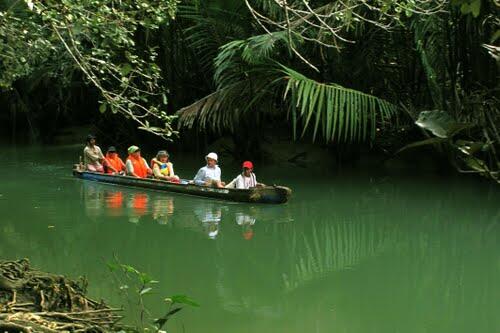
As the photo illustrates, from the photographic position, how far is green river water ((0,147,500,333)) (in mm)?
5453

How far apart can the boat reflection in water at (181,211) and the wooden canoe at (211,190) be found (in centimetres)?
11

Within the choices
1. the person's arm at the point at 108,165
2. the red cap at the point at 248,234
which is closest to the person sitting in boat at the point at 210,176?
the red cap at the point at 248,234

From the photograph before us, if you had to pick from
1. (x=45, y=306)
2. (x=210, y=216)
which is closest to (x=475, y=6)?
(x=45, y=306)

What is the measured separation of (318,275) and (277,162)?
27.9 feet

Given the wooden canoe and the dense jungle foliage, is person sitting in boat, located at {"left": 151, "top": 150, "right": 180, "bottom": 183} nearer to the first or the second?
the wooden canoe

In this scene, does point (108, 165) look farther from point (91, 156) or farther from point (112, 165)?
point (91, 156)

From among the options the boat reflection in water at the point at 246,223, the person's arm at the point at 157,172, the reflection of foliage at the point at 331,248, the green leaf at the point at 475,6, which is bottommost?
the reflection of foliage at the point at 331,248

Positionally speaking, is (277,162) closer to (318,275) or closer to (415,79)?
(415,79)

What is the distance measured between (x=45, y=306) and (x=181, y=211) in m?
6.22

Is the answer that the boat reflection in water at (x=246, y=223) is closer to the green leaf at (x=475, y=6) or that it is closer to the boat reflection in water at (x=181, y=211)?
the boat reflection in water at (x=181, y=211)

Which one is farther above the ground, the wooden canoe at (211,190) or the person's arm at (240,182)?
the person's arm at (240,182)

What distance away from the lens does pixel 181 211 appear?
390 inches

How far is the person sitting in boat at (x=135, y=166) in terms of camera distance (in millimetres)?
11945

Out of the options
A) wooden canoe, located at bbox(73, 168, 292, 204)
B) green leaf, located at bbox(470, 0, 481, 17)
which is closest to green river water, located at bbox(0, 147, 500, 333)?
wooden canoe, located at bbox(73, 168, 292, 204)
